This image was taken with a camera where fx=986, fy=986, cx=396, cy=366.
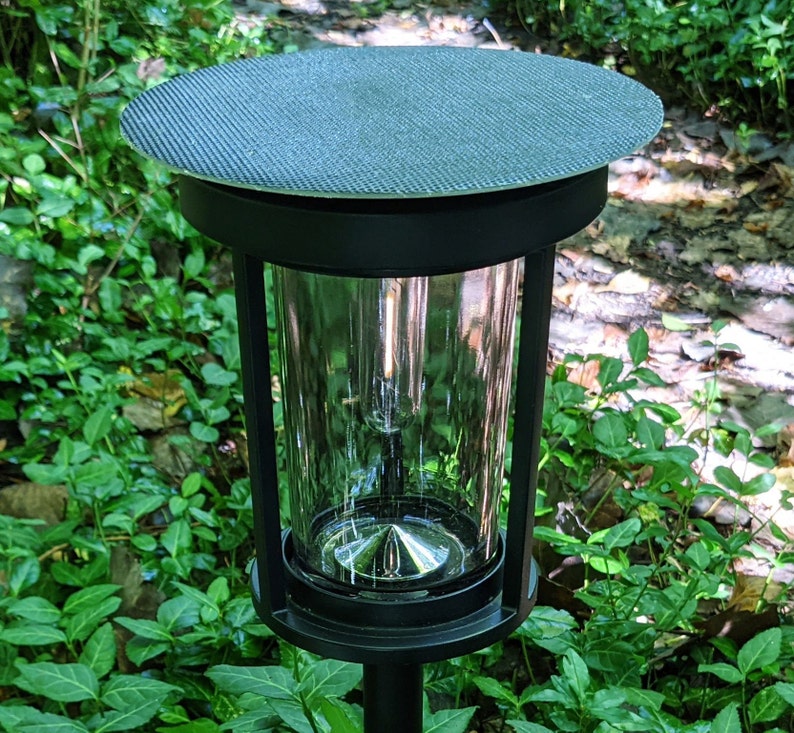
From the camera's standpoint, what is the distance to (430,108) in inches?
37.7

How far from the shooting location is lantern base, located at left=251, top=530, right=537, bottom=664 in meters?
1.05

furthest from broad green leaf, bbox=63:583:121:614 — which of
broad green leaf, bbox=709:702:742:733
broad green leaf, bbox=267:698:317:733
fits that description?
broad green leaf, bbox=709:702:742:733

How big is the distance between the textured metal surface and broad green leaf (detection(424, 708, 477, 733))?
80cm

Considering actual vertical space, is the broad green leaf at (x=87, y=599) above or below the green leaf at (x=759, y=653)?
below

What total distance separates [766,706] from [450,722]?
508 millimetres

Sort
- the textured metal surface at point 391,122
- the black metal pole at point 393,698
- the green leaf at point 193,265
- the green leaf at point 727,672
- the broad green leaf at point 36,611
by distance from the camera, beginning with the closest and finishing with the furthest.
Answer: the textured metal surface at point 391,122, the black metal pole at point 393,698, the green leaf at point 727,672, the broad green leaf at point 36,611, the green leaf at point 193,265

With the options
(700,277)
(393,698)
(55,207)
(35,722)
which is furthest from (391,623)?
(700,277)

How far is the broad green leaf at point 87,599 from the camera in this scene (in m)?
1.56

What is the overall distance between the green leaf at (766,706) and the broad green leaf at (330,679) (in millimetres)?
604

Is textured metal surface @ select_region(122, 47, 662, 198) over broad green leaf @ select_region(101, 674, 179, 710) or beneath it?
over

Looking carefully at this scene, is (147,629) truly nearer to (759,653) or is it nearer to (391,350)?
(391,350)

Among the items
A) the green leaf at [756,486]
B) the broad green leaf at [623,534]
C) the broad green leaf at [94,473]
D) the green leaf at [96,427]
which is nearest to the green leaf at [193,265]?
the green leaf at [96,427]

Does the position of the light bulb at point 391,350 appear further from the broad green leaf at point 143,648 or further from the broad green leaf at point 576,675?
the broad green leaf at point 143,648

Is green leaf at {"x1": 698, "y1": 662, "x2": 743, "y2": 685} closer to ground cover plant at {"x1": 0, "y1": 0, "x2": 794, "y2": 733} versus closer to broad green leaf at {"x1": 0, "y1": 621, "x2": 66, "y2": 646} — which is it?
ground cover plant at {"x1": 0, "y1": 0, "x2": 794, "y2": 733}
